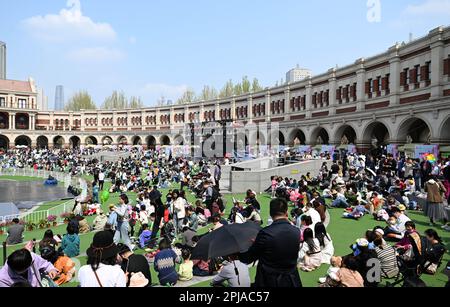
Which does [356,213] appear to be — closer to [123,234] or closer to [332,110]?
[123,234]

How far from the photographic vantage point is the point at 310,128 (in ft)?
141

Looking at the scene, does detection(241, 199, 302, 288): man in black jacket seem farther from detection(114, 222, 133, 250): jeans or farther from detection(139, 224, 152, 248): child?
detection(139, 224, 152, 248): child

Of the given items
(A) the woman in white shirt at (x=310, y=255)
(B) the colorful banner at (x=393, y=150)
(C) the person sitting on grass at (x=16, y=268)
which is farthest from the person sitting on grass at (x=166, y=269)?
(B) the colorful banner at (x=393, y=150)

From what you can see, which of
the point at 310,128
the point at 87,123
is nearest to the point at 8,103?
the point at 87,123

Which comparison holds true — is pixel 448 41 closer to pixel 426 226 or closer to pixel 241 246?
pixel 426 226

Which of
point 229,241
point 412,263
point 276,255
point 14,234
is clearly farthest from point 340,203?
point 14,234

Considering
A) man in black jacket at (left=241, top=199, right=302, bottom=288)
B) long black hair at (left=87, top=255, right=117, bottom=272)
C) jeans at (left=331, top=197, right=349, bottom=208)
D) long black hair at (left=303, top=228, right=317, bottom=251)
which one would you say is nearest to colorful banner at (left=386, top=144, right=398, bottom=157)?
jeans at (left=331, top=197, right=349, bottom=208)

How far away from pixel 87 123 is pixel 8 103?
17.9 metres

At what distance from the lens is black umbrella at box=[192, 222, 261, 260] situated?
5.45 meters

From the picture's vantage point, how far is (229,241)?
18.3 feet

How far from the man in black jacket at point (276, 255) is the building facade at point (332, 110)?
82.0 ft

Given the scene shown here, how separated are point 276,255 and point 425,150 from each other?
23.2 m

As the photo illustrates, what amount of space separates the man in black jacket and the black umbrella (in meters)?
0.77
